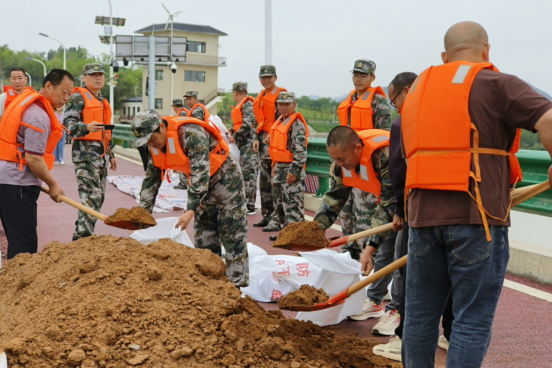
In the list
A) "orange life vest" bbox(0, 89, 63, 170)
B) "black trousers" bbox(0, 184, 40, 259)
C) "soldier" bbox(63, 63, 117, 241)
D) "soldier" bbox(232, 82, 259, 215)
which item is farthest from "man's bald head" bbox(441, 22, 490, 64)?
"soldier" bbox(232, 82, 259, 215)

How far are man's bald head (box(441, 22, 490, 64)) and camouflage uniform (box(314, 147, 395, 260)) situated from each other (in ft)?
5.34

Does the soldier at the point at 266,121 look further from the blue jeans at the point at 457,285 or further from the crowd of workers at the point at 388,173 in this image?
the blue jeans at the point at 457,285

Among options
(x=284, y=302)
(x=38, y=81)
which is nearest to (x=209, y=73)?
(x=38, y=81)

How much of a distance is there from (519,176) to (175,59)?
24.5 metres

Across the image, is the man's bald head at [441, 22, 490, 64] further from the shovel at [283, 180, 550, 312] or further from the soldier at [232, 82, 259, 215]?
the soldier at [232, 82, 259, 215]

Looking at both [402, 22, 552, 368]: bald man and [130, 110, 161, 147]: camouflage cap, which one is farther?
[130, 110, 161, 147]: camouflage cap

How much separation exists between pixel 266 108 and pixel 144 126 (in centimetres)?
517

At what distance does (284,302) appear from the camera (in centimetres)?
407

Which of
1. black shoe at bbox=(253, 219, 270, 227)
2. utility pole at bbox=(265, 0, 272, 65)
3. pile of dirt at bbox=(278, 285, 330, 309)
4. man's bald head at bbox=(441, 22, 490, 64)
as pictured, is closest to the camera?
man's bald head at bbox=(441, 22, 490, 64)

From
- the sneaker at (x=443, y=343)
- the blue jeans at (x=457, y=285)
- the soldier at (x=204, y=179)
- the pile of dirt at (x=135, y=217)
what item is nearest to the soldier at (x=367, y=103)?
the soldier at (x=204, y=179)

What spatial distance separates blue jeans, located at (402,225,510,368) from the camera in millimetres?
2707

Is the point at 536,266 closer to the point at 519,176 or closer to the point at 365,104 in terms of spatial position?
the point at 365,104

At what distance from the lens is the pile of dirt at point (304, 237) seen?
14.1 ft

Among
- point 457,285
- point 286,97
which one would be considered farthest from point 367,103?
point 457,285
